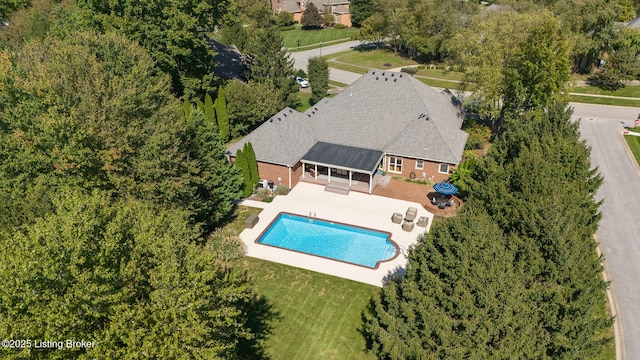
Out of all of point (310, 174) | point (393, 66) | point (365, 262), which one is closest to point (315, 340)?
point (365, 262)

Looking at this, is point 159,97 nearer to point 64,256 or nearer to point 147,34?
point 147,34

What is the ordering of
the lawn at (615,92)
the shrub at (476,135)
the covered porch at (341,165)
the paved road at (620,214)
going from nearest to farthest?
the paved road at (620,214) < the covered porch at (341,165) < the shrub at (476,135) < the lawn at (615,92)

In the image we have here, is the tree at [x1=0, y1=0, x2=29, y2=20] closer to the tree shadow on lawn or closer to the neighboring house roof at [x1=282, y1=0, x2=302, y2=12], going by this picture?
the neighboring house roof at [x1=282, y1=0, x2=302, y2=12]

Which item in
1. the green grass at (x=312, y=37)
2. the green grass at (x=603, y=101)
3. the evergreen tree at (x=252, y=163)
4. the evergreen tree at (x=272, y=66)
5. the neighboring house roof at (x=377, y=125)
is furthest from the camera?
the green grass at (x=312, y=37)

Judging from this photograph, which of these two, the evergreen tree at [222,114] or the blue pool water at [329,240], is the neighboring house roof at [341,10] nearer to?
the evergreen tree at [222,114]

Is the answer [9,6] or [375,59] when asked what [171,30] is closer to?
[375,59]

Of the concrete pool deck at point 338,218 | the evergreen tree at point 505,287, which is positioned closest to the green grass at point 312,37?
the concrete pool deck at point 338,218

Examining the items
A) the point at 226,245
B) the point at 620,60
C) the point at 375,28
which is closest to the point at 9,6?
the point at 375,28

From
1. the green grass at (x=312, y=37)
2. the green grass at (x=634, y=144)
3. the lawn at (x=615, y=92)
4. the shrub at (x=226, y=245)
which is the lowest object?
the shrub at (x=226, y=245)
